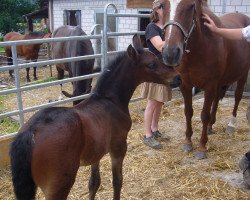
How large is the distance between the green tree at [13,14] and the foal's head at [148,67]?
653 inches

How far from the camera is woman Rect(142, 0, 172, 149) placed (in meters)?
3.55

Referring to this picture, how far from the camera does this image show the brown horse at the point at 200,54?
3055 millimetres

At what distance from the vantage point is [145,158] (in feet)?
13.1

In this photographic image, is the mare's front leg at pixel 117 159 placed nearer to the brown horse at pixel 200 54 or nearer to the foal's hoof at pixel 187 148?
the brown horse at pixel 200 54

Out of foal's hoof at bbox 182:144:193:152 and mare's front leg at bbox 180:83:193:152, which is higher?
mare's front leg at bbox 180:83:193:152

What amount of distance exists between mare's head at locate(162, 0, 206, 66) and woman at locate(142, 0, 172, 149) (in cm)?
26

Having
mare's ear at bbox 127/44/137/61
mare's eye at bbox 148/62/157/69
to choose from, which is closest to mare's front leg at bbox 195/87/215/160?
mare's eye at bbox 148/62/157/69

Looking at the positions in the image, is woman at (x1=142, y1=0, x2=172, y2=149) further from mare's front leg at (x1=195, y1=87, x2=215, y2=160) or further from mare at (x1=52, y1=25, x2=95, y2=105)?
mare at (x1=52, y1=25, x2=95, y2=105)

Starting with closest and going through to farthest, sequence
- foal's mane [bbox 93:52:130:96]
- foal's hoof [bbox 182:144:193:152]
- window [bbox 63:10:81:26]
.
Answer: foal's mane [bbox 93:52:130:96] < foal's hoof [bbox 182:144:193:152] < window [bbox 63:10:81:26]

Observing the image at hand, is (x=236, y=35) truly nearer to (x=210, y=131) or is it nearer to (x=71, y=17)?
(x=210, y=131)

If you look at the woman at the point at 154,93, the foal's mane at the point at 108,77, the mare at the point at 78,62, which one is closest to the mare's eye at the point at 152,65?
the foal's mane at the point at 108,77

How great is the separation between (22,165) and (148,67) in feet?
4.58

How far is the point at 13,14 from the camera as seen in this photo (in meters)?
18.5

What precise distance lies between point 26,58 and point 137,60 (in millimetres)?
8813
